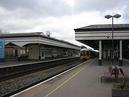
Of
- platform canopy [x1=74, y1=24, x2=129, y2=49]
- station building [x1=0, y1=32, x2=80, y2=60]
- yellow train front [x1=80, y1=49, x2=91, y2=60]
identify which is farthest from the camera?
yellow train front [x1=80, y1=49, x2=91, y2=60]

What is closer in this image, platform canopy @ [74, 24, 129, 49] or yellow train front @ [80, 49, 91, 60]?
platform canopy @ [74, 24, 129, 49]

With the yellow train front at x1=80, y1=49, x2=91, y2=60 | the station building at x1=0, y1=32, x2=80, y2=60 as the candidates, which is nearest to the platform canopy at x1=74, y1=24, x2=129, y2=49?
the station building at x1=0, y1=32, x2=80, y2=60

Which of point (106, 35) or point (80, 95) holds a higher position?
Answer: point (106, 35)

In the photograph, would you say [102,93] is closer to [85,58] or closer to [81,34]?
[81,34]

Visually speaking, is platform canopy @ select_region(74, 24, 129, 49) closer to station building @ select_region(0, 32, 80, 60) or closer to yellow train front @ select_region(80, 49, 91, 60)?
station building @ select_region(0, 32, 80, 60)

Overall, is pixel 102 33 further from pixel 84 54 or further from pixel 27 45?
pixel 27 45

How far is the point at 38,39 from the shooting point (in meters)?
48.2

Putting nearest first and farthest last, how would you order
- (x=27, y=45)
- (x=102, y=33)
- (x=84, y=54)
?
(x=102, y=33) < (x=84, y=54) < (x=27, y=45)

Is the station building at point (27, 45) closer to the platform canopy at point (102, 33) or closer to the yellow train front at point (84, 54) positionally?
the yellow train front at point (84, 54)

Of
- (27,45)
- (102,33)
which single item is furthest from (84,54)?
(102,33)

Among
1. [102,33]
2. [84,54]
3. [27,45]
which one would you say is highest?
[102,33]

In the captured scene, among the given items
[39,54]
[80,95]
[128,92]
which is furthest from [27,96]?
[39,54]

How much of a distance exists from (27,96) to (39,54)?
42120mm

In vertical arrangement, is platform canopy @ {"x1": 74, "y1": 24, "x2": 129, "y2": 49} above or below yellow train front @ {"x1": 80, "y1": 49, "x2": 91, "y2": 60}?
above
